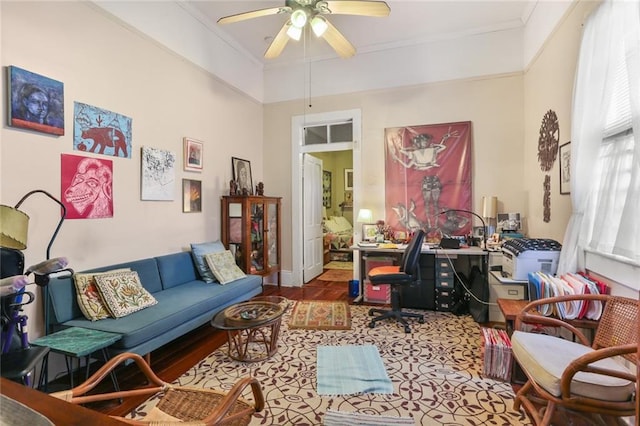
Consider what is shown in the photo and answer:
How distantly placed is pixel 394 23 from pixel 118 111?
3.35m

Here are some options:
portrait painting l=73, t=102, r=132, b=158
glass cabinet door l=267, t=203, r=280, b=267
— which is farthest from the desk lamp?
portrait painting l=73, t=102, r=132, b=158

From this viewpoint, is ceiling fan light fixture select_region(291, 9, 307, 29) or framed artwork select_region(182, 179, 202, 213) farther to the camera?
framed artwork select_region(182, 179, 202, 213)

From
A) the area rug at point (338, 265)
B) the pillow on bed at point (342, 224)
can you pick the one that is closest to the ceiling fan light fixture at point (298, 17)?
the area rug at point (338, 265)

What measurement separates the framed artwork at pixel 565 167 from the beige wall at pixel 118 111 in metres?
3.84

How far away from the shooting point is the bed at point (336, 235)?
693 centimetres

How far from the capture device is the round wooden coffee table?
7.93 ft

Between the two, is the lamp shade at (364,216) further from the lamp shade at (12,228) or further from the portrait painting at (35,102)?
the lamp shade at (12,228)

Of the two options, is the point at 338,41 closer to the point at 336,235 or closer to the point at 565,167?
the point at 565,167

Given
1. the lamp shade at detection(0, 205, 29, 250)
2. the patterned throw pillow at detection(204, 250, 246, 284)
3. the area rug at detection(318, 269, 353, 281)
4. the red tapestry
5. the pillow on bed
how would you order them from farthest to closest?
1. the pillow on bed
2. the area rug at detection(318, 269, 353, 281)
3. the red tapestry
4. the patterned throw pillow at detection(204, 250, 246, 284)
5. the lamp shade at detection(0, 205, 29, 250)

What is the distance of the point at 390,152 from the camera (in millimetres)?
4516

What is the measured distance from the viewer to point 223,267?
3.56 m

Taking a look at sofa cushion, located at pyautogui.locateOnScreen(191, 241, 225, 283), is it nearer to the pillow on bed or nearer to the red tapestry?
the red tapestry

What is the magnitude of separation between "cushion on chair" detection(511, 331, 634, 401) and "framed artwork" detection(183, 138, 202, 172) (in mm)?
3551

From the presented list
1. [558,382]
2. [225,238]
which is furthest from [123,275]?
[558,382]
